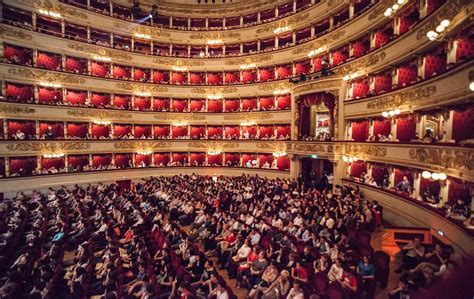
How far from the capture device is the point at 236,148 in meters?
28.3

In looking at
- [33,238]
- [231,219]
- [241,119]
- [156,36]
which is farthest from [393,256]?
[156,36]

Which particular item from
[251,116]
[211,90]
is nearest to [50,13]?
[211,90]

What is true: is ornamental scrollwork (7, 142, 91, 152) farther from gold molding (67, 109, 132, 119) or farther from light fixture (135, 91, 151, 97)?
light fixture (135, 91, 151, 97)

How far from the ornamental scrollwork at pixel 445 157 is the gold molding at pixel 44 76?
2384 centimetres

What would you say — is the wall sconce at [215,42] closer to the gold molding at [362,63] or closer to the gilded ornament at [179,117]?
the gilded ornament at [179,117]

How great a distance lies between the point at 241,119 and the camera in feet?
92.6

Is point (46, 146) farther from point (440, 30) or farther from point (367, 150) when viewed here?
point (440, 30)

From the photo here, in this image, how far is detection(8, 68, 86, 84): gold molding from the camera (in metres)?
20.1

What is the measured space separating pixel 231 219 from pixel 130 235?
4244mm

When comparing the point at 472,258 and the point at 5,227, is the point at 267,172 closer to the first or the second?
the point at 5,227

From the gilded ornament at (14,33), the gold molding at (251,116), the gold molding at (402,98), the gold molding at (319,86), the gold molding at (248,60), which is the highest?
the gold molding at (248,60)

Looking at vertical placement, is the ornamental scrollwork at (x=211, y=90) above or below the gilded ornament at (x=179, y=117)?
above

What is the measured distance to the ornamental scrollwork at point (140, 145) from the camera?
998 inches

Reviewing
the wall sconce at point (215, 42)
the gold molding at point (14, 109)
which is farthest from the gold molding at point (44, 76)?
the wall sconce at point (215, 42)
